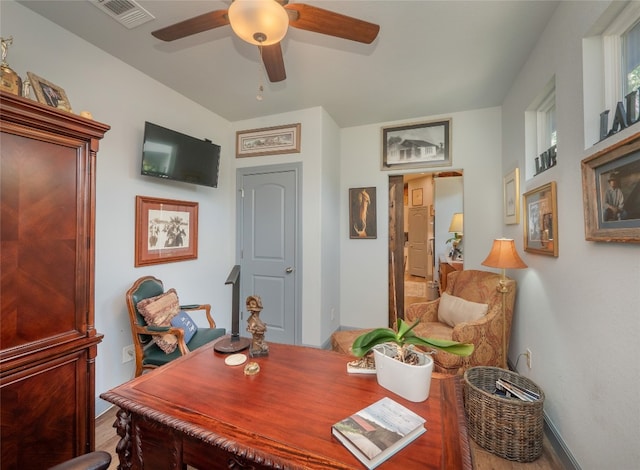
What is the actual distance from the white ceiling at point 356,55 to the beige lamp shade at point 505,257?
5.12ft

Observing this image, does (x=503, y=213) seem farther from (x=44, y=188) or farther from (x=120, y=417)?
(x=44, y=188)

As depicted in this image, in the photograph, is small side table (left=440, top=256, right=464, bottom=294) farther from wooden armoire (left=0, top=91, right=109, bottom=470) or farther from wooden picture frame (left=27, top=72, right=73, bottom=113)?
wooden picture frame (left=27, top=72, right=73, bottom=113)

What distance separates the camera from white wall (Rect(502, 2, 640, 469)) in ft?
3.73

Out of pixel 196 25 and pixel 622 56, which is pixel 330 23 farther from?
pixel 622 56

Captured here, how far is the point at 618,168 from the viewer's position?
1150 mm

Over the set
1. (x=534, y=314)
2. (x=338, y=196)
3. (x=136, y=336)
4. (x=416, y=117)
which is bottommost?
(x=136, y=336)

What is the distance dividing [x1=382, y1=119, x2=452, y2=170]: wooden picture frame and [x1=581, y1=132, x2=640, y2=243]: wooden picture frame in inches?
81.0

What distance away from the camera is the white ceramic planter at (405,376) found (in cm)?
93

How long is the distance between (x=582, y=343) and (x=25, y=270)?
2.79m

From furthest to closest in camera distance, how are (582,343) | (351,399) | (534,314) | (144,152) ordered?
1. (144,152)
2. (534,314)
3. (582,343)
4. (351,399)

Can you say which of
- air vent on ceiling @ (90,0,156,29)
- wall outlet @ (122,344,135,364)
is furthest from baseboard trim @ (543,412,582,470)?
air vent on ceiling @ (90,0,156,29)

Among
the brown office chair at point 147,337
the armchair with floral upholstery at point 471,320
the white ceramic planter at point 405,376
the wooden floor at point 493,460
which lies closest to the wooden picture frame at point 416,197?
the armchair with floral upholstery at point 471,320

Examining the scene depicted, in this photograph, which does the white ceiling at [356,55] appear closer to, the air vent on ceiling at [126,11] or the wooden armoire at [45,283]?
the air vent on ceiling at [126,11]

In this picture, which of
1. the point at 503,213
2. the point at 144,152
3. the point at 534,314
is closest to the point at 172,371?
Result: the point at 144,152
